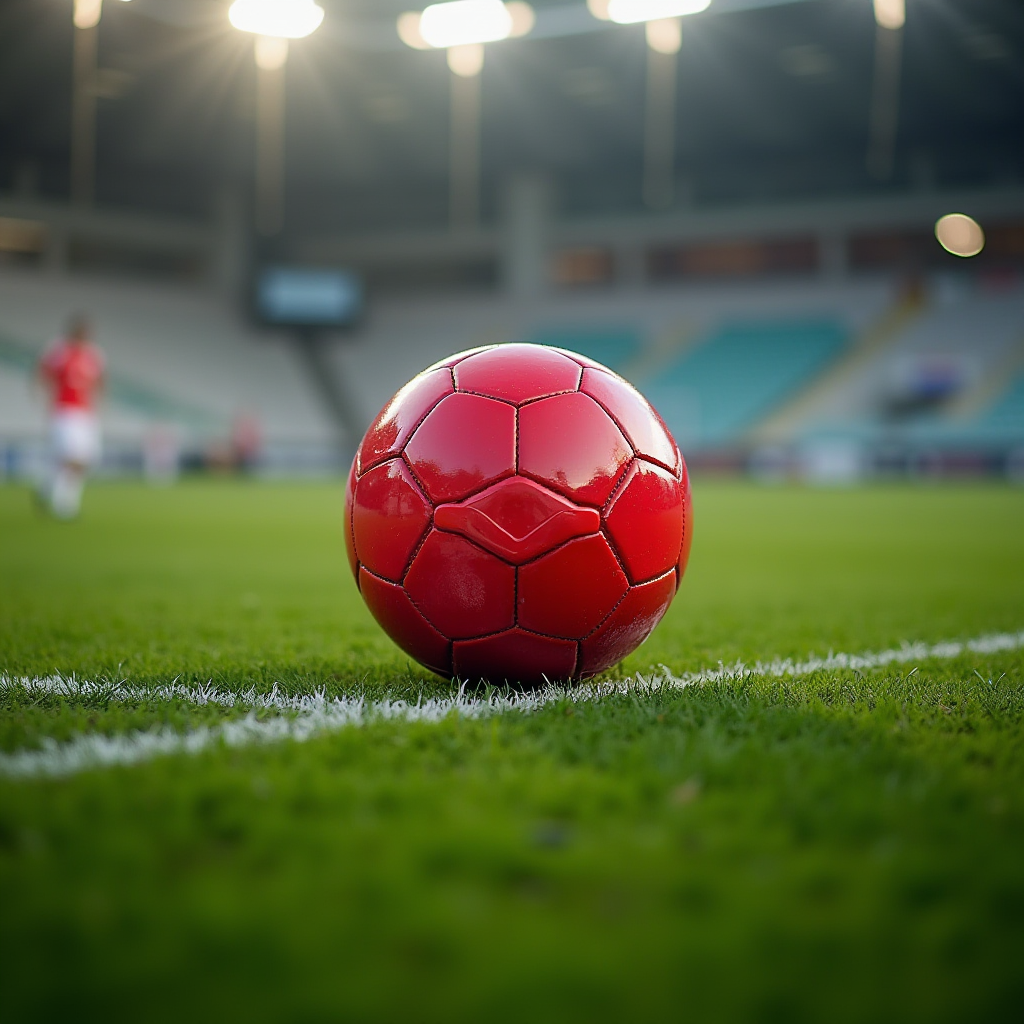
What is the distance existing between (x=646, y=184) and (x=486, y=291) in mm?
6736

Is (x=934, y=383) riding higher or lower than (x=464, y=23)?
lower

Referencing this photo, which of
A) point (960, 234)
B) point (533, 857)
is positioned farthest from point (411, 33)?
point (533, 857)

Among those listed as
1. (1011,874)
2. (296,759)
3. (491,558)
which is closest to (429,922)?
(296,759)

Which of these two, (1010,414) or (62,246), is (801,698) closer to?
(1010,414)

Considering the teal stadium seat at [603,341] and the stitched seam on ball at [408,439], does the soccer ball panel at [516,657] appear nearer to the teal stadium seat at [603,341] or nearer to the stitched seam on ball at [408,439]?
the stitched seam on ball at [408,439]

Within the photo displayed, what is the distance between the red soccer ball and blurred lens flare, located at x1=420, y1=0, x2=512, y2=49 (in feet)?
57.6

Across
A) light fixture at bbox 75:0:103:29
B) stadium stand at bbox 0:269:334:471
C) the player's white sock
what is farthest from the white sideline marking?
stadium stand at bbox 0:269:334:471

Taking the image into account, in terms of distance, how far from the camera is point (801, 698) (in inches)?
96.3

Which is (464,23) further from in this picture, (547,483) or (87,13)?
(547,483)

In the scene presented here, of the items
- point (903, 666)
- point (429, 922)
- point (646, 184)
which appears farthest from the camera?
point (646, 184)

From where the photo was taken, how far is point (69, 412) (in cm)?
1045

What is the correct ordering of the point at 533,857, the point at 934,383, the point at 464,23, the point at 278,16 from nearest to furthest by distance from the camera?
the point at 533,857
the point at 278,16
the point at 464,23
the point at 934,383

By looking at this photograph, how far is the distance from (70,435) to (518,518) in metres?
9.45

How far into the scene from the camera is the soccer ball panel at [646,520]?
2.39 meters
